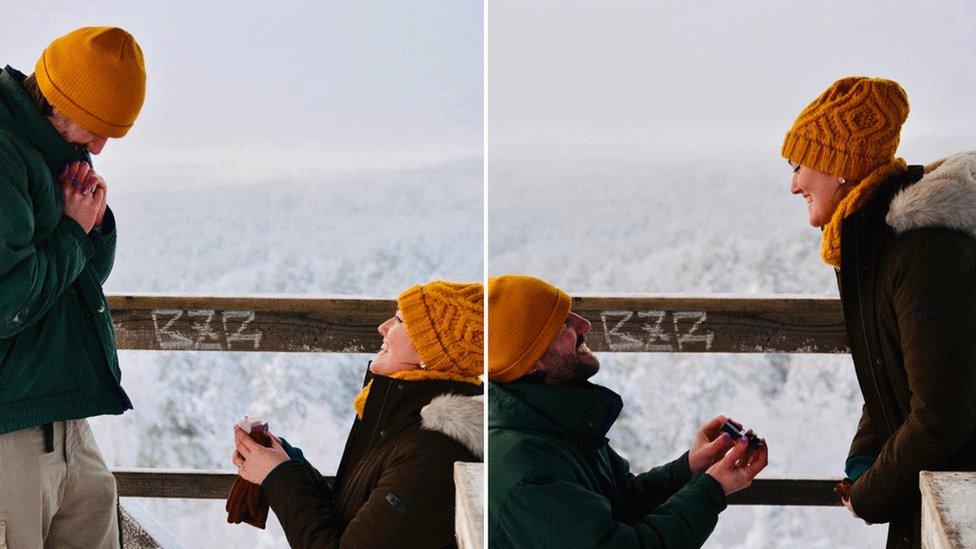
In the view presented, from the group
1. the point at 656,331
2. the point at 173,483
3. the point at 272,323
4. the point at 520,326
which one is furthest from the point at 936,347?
the point at 173,483

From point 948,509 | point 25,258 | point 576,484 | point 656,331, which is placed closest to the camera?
point 948,509

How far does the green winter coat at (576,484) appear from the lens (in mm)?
1279

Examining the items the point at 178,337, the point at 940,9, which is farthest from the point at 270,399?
the point at 940,9

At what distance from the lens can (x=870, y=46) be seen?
131 centimetres

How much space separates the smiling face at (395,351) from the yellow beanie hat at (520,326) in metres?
0.12

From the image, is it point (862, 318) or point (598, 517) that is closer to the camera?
point (862, 318)

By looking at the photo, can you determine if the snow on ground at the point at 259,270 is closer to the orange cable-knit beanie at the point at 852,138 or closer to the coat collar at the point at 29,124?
the coat collar at the point at 29,124

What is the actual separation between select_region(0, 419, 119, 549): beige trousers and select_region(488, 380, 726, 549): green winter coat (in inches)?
21.1

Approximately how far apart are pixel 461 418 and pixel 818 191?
1.82 feet

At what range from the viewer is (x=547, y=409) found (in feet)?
4.18

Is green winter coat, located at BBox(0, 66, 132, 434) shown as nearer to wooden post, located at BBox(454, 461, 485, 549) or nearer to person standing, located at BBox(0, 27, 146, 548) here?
person standing, located at BBox(0, 27, 146, 548)

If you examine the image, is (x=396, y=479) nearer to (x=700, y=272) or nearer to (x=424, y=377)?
(x=424, y=377)

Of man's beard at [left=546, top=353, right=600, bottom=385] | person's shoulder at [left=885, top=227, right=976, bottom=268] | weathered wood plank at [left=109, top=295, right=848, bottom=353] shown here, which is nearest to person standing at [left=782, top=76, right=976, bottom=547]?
person's shoulder at [left=885, top=227, right=976, bottom=268]

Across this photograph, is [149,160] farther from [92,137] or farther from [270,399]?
[270,399]
